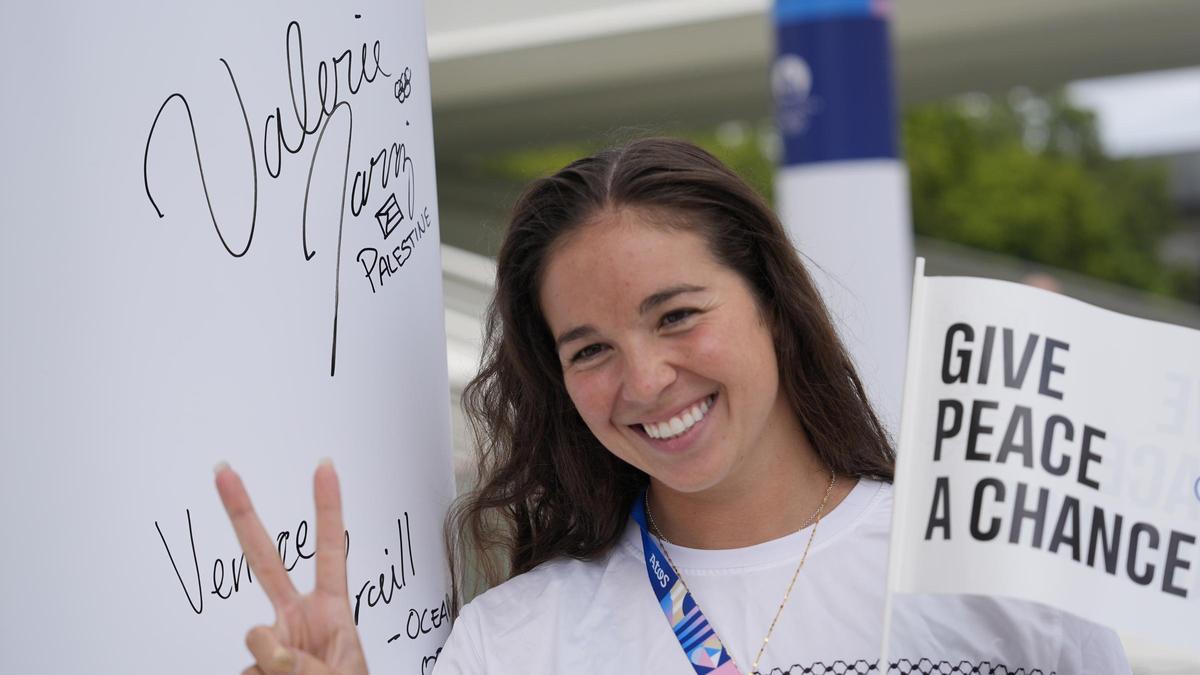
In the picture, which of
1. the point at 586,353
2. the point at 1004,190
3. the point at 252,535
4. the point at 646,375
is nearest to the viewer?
the point at 252,535

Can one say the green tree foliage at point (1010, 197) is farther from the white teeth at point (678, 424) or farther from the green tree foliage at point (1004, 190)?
the white teeth at point (678, 424)

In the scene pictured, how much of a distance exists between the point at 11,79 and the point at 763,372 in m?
1.00

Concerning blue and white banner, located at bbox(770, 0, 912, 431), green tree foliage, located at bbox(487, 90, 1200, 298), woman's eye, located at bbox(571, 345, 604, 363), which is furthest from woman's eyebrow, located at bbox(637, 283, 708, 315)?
green tree foliage, located at bbox(487, 90, 1200, 298)

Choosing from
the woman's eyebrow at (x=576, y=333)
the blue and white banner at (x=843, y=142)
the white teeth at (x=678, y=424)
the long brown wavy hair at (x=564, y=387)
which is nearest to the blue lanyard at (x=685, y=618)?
the long brown wavy hair at (x=564, y=387)

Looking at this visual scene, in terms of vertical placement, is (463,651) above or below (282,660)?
below

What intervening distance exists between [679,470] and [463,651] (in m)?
0.39

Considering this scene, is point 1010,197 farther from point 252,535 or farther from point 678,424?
point 252,535

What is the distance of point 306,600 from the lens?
165 cm

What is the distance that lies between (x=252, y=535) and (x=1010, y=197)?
27607 mm

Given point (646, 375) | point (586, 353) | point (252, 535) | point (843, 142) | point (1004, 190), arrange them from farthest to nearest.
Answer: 1. point (1004, 190)
2. point (843, 142)
3. point (586, 353)
4. point (646, 375)
5. point (252, 535)

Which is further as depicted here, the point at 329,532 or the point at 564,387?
the point at 564,387

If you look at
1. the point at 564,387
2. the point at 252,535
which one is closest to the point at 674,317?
the point at 564,387

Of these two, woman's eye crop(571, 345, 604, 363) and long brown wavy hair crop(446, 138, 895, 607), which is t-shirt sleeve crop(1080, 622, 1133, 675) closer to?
long brown wavy hair crop(446, 138, 895, 607)

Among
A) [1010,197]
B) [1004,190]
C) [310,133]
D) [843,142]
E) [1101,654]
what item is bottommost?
[1010,197]
